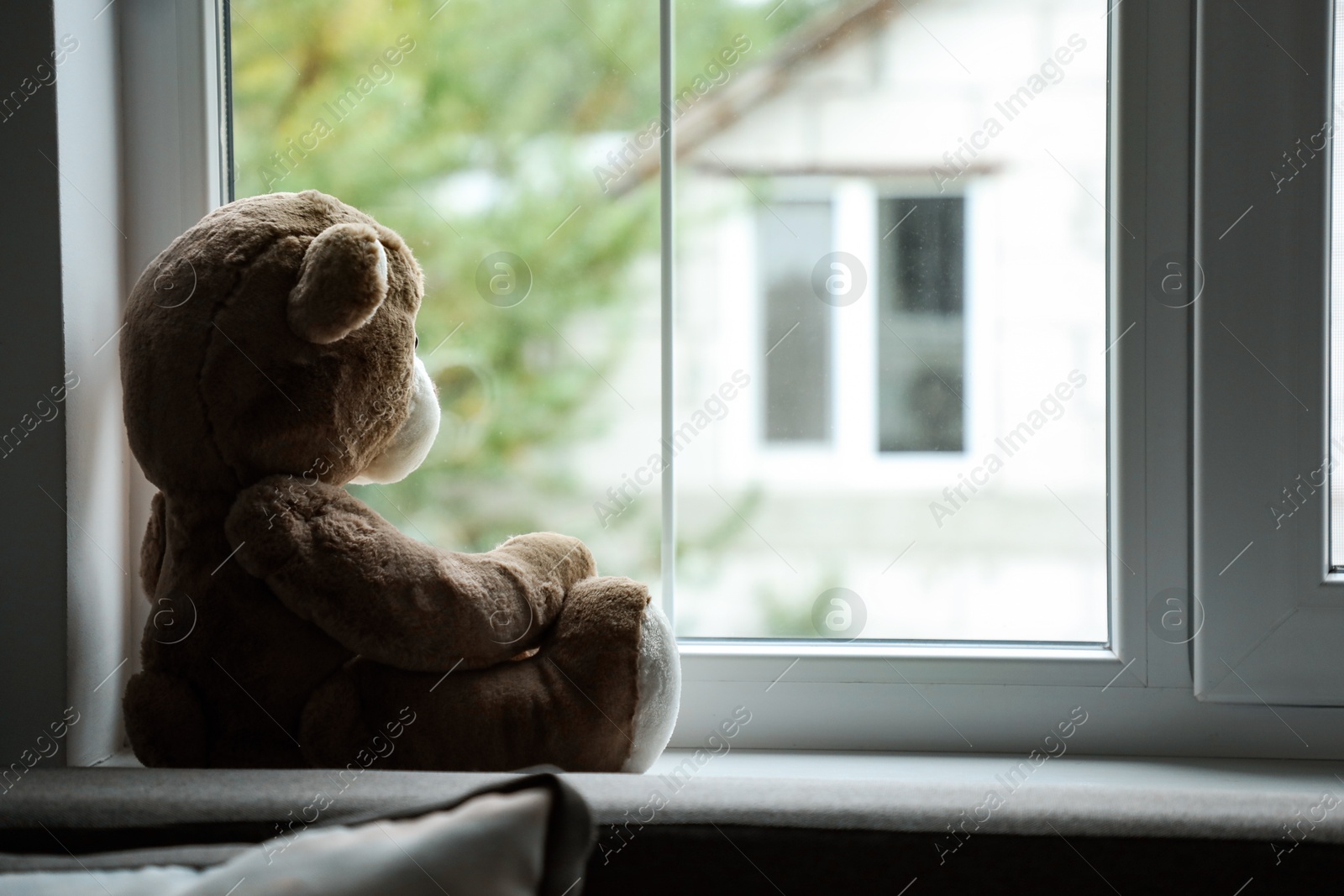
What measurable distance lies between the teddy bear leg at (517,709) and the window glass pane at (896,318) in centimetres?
28

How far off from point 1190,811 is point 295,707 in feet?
2.35

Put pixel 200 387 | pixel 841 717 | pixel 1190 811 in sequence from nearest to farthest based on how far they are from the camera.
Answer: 1. pixel 1190 811
2. pixel 200 387
3. pixel 841 717

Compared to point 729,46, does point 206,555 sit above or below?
below

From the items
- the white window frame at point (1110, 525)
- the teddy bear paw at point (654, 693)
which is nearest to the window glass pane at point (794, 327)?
the white window frame at point (1110, 525)

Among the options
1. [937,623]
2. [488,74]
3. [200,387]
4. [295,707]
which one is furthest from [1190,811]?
[488,74]

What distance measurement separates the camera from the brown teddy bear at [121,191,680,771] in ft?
2.54

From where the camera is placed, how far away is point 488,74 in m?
1.06

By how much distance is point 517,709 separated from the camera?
792 millimetres

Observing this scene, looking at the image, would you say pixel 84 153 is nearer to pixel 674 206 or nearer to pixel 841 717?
pixel 674 206

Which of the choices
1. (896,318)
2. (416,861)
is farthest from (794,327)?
(416,861)

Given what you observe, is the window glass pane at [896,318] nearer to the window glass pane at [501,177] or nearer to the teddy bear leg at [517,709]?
the window glass pane at [501,177]

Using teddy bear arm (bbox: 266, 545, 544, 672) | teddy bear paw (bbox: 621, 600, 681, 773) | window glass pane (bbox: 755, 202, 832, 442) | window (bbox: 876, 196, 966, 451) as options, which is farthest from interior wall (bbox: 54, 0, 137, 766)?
window (bbox: 876, 196, 966, 451)

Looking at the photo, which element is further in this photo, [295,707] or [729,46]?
[729,46]

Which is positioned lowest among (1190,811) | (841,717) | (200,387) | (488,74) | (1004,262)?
(841,717)
